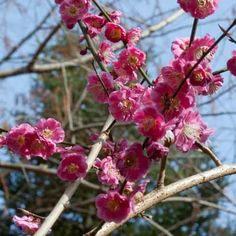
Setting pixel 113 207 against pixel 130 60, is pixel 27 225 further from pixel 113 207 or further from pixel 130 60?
pixel 130 60

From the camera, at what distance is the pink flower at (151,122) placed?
0.81 meters

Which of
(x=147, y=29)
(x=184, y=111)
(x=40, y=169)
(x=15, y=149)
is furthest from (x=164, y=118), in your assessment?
(x=147, y=29)

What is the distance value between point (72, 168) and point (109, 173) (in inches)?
3.1

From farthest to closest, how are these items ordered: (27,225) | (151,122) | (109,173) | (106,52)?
(106,52) → (27,225) → (109,173) → (151,122)

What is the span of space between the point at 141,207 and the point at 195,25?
0.97ft

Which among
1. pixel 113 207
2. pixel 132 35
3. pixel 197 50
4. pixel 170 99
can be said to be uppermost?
pixel 132 35

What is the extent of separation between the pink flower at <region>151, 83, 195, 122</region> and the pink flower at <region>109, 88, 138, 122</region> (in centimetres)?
9

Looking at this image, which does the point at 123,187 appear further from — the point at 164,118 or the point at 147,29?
the point at 147,29

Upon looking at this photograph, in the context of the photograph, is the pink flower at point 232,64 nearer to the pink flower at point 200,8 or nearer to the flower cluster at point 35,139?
the pink flower at point 200,8

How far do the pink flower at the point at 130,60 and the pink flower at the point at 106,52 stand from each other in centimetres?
9

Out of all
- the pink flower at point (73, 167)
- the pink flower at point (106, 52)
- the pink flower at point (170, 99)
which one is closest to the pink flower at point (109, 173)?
the pink flower at point (73, 167)

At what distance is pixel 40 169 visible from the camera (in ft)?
10.0

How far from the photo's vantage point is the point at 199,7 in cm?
92

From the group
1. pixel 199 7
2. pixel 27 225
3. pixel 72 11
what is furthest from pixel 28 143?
pixel 199 7
